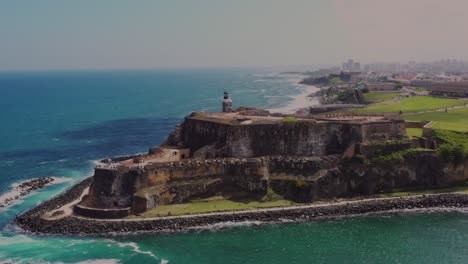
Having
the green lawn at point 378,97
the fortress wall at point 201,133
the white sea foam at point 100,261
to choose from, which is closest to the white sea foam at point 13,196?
the fortress wall at point 201,133

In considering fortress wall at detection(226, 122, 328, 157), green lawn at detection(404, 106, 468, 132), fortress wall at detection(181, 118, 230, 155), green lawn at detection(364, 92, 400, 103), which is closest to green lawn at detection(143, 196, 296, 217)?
fortress wall at detection(226, 122, 328, 157)

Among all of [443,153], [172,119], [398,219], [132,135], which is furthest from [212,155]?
[172,119]

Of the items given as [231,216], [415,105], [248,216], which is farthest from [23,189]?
[415,105]

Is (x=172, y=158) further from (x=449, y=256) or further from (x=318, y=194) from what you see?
(x=449, y=256)

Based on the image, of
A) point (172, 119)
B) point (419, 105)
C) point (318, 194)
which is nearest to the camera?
point (318, 194)

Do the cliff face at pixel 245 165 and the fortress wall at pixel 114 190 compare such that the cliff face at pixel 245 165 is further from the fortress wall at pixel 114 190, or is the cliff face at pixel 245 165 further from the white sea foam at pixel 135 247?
the white sea foam at pixel 135 247

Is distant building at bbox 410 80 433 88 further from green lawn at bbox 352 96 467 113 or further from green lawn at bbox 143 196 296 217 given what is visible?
green lawn at bbox 143 196 296 217

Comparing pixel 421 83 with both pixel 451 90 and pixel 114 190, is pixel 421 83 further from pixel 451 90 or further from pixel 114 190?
pixel 114 190
